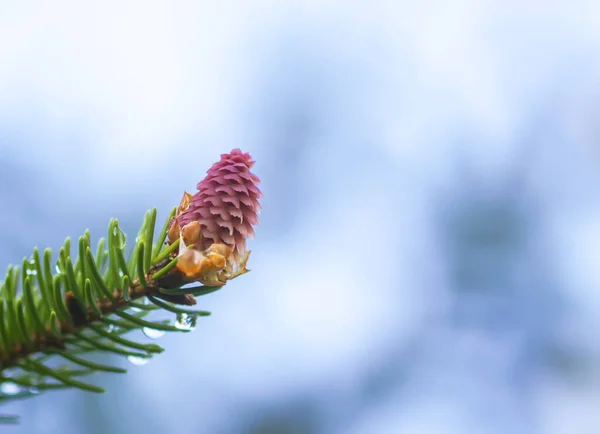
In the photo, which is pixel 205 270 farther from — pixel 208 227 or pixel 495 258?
pixel 495 258

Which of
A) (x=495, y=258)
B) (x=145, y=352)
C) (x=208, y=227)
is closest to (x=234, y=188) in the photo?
(x=208, y=227)

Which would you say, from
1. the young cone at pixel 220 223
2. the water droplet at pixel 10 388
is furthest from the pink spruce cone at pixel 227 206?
the water droplet at pixel 10 388

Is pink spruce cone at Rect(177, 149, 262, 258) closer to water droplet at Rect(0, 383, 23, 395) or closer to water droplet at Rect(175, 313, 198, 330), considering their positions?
water droplet at Rect(175, 313, 198, 330)

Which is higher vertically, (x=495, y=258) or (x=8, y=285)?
(x=495, y=258)

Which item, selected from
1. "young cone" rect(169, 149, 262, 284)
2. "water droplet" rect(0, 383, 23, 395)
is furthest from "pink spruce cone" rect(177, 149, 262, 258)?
"water droplet" rect(0, 383, 23, 395)

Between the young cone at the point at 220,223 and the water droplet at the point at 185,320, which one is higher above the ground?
the young cone at the point at 220,223

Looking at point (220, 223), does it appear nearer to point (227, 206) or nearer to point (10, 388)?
point (227, 206)

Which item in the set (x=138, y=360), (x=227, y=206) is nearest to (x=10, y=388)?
(x=138, y=360)

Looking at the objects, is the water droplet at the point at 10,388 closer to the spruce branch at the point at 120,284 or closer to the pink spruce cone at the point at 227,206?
the spruce branch at the point at 120,284
